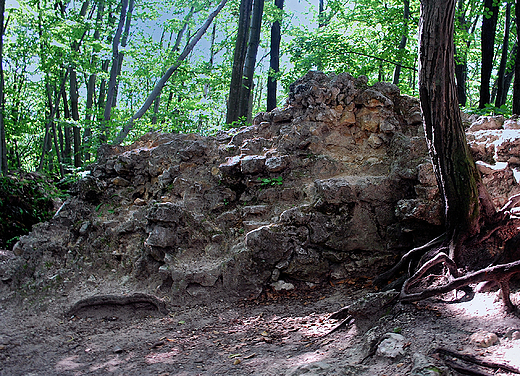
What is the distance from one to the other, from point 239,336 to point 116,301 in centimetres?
219

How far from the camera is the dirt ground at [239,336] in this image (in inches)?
119

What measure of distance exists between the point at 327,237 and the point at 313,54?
756cm

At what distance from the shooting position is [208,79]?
44.2ft

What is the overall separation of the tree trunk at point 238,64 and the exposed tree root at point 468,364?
830 centimetres

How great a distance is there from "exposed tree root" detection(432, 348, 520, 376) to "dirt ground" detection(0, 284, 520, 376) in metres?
0.04

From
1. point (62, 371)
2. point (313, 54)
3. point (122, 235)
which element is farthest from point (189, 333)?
point (313, 54)

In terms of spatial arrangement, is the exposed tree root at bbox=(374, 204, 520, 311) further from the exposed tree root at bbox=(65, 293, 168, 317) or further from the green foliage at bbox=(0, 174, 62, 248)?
the green foliage at bbox=(0, 174, 62, 248)

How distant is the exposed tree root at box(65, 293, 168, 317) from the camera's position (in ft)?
17.2

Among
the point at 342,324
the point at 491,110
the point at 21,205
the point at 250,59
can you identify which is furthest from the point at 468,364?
the point at 21,205

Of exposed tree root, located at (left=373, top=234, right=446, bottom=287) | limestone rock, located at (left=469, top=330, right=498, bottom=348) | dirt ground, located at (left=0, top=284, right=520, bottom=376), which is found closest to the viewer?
limestone rock, located at (left=469, top=330, right=498, bottom=348)

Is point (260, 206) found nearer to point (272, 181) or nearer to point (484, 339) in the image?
point (272, 181)

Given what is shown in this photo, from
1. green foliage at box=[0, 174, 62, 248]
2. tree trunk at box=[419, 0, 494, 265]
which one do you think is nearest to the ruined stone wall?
tree trunk at box=[419, 0, 494, 265]

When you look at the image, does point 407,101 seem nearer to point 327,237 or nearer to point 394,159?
point 394,159

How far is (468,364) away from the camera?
2.60 meters
